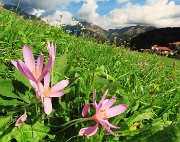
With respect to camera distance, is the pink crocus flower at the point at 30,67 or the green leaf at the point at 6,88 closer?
the pink crocus flower at the point at 30,67

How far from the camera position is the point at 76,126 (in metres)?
2.04

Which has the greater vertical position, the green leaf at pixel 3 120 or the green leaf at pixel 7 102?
the green leaf at pixel 7 102

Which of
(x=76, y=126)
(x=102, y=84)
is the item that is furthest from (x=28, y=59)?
(x=102, y=84)

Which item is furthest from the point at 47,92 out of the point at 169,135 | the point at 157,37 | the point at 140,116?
the point at 157,37

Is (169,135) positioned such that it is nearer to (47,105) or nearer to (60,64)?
(47,105)

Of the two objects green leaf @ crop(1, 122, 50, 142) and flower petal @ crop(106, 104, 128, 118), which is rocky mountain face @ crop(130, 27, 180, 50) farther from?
flower petal @ crop(106, 104, 128, 118)

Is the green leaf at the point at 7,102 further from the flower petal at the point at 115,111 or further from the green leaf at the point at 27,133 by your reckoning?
the flower petal at the point at 115,111

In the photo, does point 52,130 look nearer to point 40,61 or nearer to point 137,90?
point 40,61

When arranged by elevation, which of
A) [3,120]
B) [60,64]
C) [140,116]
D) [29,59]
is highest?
[29,59]

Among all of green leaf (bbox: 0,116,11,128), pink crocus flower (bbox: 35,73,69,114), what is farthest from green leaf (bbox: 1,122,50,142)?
pink crocus flower (bbox: 35,73,69,114)

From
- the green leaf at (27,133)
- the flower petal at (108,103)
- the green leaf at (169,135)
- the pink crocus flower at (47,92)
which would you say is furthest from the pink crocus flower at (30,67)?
the green leaf at (169,135)

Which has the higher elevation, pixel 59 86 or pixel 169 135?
pixel 59 86

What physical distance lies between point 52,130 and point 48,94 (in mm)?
625

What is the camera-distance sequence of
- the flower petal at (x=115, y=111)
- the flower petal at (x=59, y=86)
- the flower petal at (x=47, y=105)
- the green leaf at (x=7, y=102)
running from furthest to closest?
the green leaf at (x=7, y=102)
the flower petal at (x=115, y=111)
the flower petal at (x=59, y=86)
the flower petal at (x=47, y=105)
